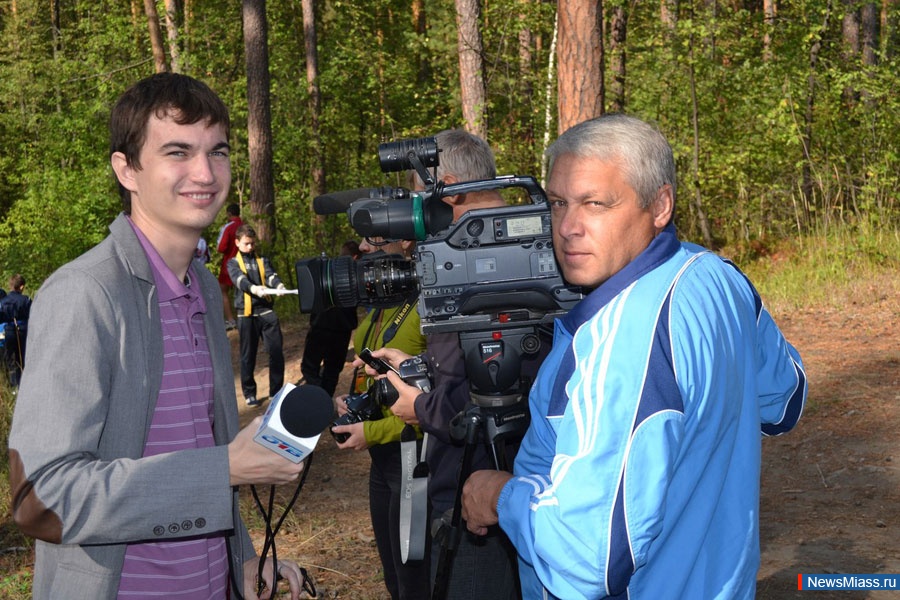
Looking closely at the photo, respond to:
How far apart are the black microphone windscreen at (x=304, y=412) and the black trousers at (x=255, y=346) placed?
9.07m

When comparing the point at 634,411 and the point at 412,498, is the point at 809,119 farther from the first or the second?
the point at 634,411

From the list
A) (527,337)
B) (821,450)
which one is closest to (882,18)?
(821,450)

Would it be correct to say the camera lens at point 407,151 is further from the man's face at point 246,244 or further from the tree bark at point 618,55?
the tree bark at point 618,55

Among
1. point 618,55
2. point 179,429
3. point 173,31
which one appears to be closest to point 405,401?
point 179,429

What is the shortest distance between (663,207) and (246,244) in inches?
361

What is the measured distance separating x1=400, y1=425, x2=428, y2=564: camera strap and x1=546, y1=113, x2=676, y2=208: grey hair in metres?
1.50

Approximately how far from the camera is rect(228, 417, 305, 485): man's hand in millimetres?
1796

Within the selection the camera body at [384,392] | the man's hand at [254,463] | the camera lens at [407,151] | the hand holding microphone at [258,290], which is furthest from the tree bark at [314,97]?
the man's hand at [254,463]

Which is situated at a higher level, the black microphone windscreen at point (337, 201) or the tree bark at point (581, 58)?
the tree bark at point (581, 58)

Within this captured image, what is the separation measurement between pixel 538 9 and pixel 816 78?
173 inches

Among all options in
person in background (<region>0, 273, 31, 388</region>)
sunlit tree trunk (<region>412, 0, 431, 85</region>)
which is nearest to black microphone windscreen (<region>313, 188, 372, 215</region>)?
person in background (<region>0, 273, 31, 388</region>)

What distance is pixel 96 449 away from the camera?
180 centimetres

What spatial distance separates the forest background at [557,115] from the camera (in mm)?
11133

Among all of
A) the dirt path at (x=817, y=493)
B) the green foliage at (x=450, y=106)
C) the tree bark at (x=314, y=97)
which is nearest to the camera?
the dirt path at (x=817, y=493)
